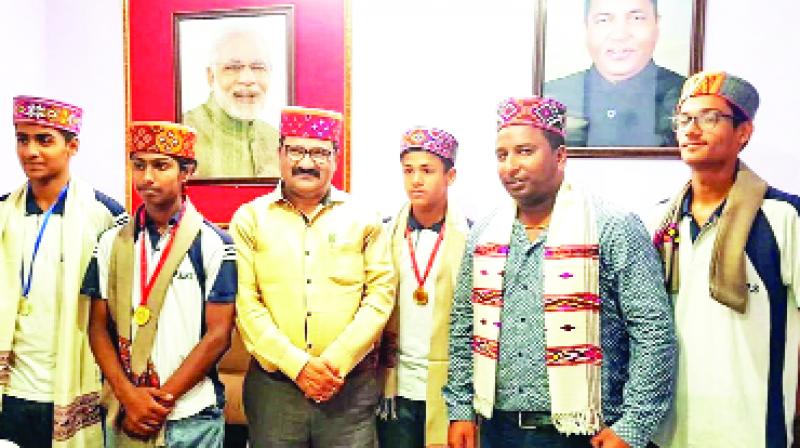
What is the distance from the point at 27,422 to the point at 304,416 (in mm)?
1096

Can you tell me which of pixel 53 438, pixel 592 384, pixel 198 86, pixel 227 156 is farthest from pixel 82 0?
pixel 592 384

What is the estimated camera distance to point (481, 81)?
3.07 metres

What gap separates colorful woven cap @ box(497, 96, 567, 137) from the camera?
6.73ft

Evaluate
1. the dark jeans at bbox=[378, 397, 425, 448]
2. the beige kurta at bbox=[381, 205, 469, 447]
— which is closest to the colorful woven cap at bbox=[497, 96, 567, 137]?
the beige kurta at bbox=[381, 205, 469, 447]

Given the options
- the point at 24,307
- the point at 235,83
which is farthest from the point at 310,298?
the point at 235,83

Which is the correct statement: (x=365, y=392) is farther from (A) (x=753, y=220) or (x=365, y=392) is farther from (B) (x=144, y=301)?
(A) (x=753, y=220)

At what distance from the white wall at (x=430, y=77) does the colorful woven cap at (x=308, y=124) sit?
0.82m

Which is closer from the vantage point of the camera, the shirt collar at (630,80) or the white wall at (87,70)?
the shirt collar at (630,80)

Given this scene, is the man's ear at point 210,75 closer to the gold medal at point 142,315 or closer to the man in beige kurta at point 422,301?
the man in beige kurta at point 422,301

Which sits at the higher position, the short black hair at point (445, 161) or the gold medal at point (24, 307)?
the short black hair at point (445, 161)

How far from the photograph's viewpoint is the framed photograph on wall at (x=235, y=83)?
10.7 feet

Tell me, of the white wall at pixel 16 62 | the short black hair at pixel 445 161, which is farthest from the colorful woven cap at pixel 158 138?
the white wall at pixel 16 62

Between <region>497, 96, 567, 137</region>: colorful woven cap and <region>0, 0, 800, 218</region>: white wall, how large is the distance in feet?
3.10

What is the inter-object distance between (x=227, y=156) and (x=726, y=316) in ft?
7.92
